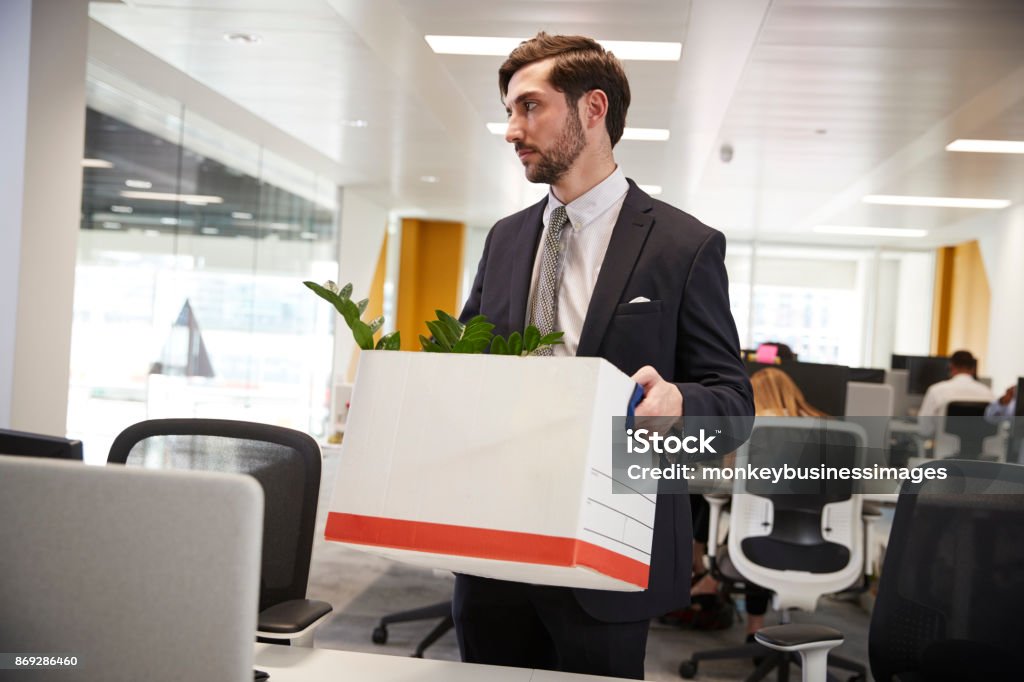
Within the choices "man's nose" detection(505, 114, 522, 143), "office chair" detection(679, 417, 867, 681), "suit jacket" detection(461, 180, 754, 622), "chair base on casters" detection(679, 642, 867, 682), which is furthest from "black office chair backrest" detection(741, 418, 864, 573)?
"man's nose" detection(505, 114, 522, 143)

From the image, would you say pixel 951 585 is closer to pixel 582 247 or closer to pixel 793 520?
pixel 582 247

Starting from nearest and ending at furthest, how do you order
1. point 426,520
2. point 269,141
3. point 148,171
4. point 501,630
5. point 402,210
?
point 426,520 < point 501,630 < point 148,171 < point 269,141 < point 402,210

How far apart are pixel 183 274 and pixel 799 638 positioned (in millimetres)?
6245

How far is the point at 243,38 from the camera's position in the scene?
17.1 ft

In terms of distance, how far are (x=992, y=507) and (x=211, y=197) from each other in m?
6.81

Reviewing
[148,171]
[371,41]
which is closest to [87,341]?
Result: [148,171]

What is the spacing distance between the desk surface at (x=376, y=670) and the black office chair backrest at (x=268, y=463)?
0.54 meters

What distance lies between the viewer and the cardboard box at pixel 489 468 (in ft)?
3.22

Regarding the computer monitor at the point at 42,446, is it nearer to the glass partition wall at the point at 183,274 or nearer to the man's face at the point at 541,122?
the man's face at the point at 541,122

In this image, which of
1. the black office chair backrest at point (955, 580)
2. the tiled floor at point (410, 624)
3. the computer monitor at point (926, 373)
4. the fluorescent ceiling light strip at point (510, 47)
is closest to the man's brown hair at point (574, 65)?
the black office chair backrest at point (955, 580)

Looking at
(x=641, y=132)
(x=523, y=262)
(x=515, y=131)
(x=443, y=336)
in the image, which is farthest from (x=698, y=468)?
(x=641, y=132)

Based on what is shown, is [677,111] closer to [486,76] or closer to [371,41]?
[486,76]

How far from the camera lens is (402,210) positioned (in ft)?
44.3

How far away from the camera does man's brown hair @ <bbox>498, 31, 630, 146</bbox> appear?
134 cm
